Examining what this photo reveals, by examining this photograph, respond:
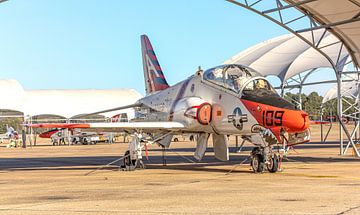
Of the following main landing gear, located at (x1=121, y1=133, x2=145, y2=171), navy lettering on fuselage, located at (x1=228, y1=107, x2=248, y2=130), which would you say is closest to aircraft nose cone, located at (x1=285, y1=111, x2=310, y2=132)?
navy lettering on fuselage, located at (x1=228, y1=107, x2=248, y2=130)

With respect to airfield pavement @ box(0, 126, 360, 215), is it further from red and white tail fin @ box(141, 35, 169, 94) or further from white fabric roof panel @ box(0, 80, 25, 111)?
white fabric roof panel @ box(0, 80, 25, 111)

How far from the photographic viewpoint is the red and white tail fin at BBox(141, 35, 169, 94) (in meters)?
24.3

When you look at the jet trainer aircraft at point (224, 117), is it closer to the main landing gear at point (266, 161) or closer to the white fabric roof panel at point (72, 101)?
the main landing gear at point (266, 161)

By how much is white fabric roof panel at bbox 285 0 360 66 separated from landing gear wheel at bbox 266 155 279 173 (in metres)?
7.10

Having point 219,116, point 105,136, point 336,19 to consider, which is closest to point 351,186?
point 219,116

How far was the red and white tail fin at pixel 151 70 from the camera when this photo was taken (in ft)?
79.6

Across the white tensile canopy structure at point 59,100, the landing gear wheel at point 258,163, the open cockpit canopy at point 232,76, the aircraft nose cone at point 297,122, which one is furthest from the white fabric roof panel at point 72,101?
the aircraft nose cone at point 297,122

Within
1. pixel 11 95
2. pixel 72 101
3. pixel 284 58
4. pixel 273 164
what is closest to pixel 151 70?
pixel 273 164

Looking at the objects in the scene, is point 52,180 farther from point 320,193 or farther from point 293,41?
point 293,41

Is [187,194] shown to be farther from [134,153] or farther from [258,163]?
[134,153]

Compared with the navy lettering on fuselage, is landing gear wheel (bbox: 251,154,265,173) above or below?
below

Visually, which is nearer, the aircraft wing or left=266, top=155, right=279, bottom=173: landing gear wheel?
left=266, top=155, right=279, bottom=173: landing gear wheel

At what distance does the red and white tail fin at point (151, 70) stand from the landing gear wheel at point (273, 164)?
8660 millimetres

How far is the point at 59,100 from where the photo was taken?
303 feet
